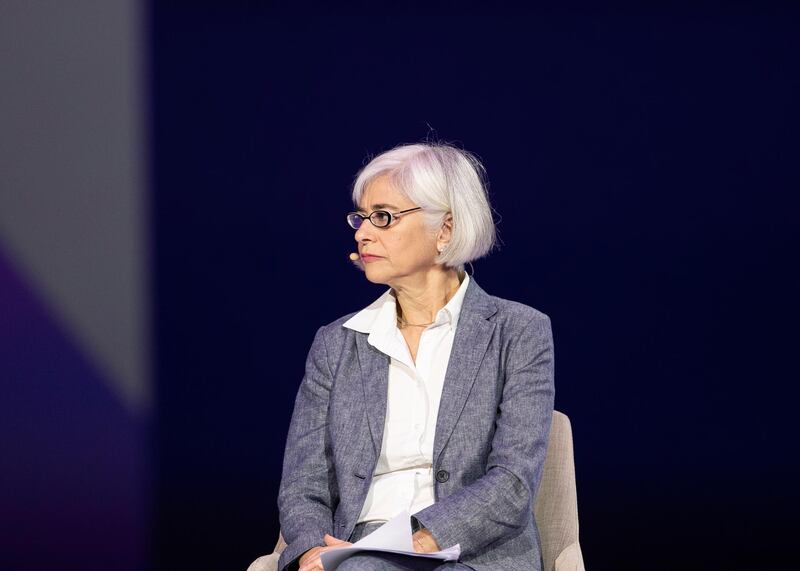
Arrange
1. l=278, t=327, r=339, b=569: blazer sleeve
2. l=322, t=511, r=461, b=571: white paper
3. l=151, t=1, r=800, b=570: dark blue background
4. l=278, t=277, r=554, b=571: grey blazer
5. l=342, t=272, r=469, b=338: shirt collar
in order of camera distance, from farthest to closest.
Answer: l=151, t=1, r=800, b=570: dark blue background
l=342, t=272, r=469, b=338: shirt collar
l=278, t=327, r=339, b=569: blazer sleeve
l=278, t=277, r=554, b=571: grey blazer
l=322, t=511, r=461, b=571: white paper

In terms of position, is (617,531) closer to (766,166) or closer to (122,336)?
(766,166)

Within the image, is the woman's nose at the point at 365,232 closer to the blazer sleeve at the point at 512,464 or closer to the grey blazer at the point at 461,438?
the grey blazer at the point at 461,438

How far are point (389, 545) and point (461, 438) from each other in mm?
306

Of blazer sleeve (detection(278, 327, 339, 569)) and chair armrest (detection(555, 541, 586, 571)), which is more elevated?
blazer sleeve (detection(278, 327, 339, 569))

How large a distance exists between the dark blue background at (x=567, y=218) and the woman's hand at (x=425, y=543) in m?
1.50

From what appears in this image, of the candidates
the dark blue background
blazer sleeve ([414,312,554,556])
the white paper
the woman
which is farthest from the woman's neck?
the dark blue background

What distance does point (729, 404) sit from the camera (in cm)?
352

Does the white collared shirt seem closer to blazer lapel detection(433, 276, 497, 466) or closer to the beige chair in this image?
blazer lapel detection(433, 276, 497, 466)

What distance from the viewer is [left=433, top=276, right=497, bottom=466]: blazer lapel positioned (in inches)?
88.8

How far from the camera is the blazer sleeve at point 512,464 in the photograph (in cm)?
213

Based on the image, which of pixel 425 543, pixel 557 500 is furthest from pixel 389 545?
pixel 557 500

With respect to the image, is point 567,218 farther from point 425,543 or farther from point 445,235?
point 425,543

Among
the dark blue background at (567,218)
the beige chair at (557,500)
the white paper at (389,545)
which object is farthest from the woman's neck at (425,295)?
the dark blue background at (567,218)

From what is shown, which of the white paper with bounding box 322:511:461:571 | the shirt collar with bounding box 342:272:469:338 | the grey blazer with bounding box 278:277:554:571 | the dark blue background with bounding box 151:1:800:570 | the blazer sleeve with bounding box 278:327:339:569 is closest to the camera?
the white paper with bounding box 322:511:461:571
